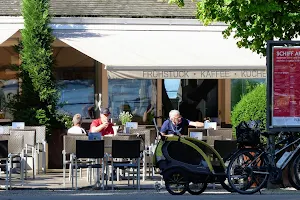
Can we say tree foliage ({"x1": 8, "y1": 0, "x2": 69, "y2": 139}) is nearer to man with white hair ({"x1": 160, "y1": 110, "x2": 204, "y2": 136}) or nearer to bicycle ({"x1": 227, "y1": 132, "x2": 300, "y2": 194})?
man with white hair ({"x1": 160, "y1": 110, "x2": 204, "y2": 136})

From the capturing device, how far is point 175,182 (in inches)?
578

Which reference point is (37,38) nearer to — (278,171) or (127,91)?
(127,91)

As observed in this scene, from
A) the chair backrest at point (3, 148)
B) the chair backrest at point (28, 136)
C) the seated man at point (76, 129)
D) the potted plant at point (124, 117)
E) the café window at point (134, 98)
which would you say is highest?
the café window at point (134, 98)

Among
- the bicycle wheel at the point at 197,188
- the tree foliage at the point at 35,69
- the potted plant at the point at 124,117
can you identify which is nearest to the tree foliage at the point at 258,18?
the bicycle wheel at the point at 197,188

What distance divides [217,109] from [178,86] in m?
1.21

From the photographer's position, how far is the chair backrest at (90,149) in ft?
52.3

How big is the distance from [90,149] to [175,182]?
6.37 feet

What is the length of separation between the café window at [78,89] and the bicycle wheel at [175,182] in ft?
29.2

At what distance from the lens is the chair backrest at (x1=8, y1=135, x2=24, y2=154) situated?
16.7m

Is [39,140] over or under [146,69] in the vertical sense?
under

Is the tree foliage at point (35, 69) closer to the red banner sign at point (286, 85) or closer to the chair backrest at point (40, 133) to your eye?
the chair backrest at point (40, 133)

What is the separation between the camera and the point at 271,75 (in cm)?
1503

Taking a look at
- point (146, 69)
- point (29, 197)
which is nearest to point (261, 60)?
point (146, 69)

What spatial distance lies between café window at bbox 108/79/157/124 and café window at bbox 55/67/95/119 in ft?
1.66
